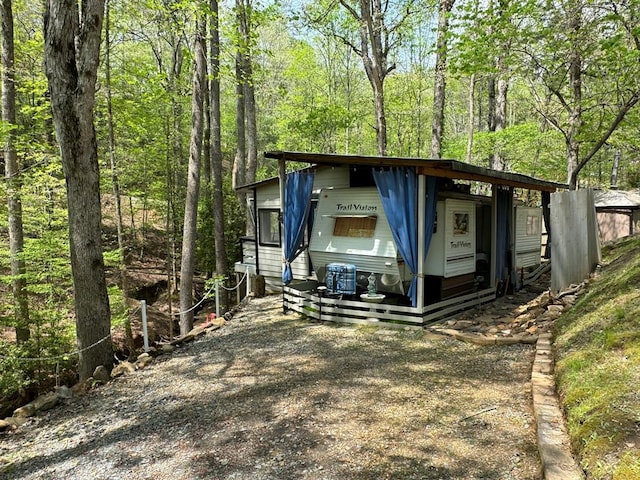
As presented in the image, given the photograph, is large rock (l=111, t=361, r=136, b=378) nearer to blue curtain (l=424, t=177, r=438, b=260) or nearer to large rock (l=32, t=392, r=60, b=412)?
large rock (l=32, t=392, r=60, b=412)

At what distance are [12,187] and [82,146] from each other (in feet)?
13.3

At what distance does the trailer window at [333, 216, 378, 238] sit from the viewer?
7465mm

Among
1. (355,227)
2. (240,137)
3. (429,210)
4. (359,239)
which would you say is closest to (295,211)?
(355,227)

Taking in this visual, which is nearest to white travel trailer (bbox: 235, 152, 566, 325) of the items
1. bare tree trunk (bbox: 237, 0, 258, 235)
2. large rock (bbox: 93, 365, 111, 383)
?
large rock (bbox: 93, 365, 111, 383)

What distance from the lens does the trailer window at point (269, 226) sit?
11.6m

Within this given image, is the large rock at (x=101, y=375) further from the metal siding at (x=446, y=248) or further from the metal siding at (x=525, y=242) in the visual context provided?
the metal siding at (x=525, y=242)

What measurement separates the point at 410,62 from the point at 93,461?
23426 millimetres

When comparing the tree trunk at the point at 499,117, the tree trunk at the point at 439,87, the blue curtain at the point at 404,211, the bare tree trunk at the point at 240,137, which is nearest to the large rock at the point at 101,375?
the blue curtain at the point at 404,211

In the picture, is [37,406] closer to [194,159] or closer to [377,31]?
[194,159]

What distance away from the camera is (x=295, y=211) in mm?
8305

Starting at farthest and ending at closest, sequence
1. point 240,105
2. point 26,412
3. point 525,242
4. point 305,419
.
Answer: point 240,105 < point 525,242 < point 26,412 < point 305,419

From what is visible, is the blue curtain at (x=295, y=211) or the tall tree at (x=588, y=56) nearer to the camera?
the tall tree at (x=588, y=56)

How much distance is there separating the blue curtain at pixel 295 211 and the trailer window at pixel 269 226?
295 cm

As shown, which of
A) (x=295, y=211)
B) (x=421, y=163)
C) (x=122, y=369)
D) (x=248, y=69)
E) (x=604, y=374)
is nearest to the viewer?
(x=604, y=374)
